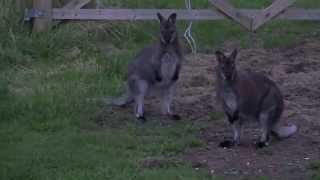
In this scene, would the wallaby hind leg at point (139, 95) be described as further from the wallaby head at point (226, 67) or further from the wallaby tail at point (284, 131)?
the wallaby tail at point (284, 131)

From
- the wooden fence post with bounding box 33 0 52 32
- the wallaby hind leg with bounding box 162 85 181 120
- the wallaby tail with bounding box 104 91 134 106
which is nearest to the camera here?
the wallaby hind leg with bounding box 162 85 181 120

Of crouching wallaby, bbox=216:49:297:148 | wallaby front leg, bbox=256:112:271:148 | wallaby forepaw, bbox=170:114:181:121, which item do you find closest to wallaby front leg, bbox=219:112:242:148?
crouching wallaby, bbox=216:49:297:148

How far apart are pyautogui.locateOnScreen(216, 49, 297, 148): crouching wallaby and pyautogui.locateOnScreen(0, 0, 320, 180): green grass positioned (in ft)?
1.34

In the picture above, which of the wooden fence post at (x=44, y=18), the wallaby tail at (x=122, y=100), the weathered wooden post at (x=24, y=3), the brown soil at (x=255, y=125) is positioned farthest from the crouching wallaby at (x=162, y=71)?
the weathered wooden post at (x=24, y=3)

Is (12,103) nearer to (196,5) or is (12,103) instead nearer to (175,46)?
(175,46)

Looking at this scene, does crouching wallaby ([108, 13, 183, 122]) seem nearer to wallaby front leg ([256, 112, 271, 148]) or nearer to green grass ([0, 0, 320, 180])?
green grass ([0, 0, 320, 180])

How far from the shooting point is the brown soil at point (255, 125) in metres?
7.90

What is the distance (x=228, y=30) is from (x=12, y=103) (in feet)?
14.8

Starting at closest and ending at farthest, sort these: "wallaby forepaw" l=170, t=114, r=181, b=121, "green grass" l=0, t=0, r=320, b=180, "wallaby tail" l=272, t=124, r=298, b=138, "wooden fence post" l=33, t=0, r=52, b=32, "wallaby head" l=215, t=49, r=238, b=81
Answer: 1. "green grass" l=0, t=0, r=320, b=180
2. "wallaby head" l=215, t=49, r=238, b=81
3. "wallaby tail" l=272, t=124, r=298, b=138
4. "wallaby forepaw" l=170, t=114, r=181, b=121
5. "wooden fence post" l=33, t=0, r=52, b=32

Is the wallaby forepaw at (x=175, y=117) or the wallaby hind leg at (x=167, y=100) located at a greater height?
the wallaby hind leg at (x=167, y=100)

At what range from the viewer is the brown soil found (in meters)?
7.90

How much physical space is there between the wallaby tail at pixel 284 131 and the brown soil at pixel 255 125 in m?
0.05

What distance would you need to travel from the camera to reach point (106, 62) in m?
11.5

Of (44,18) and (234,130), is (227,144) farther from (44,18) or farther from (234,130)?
(44,18)
